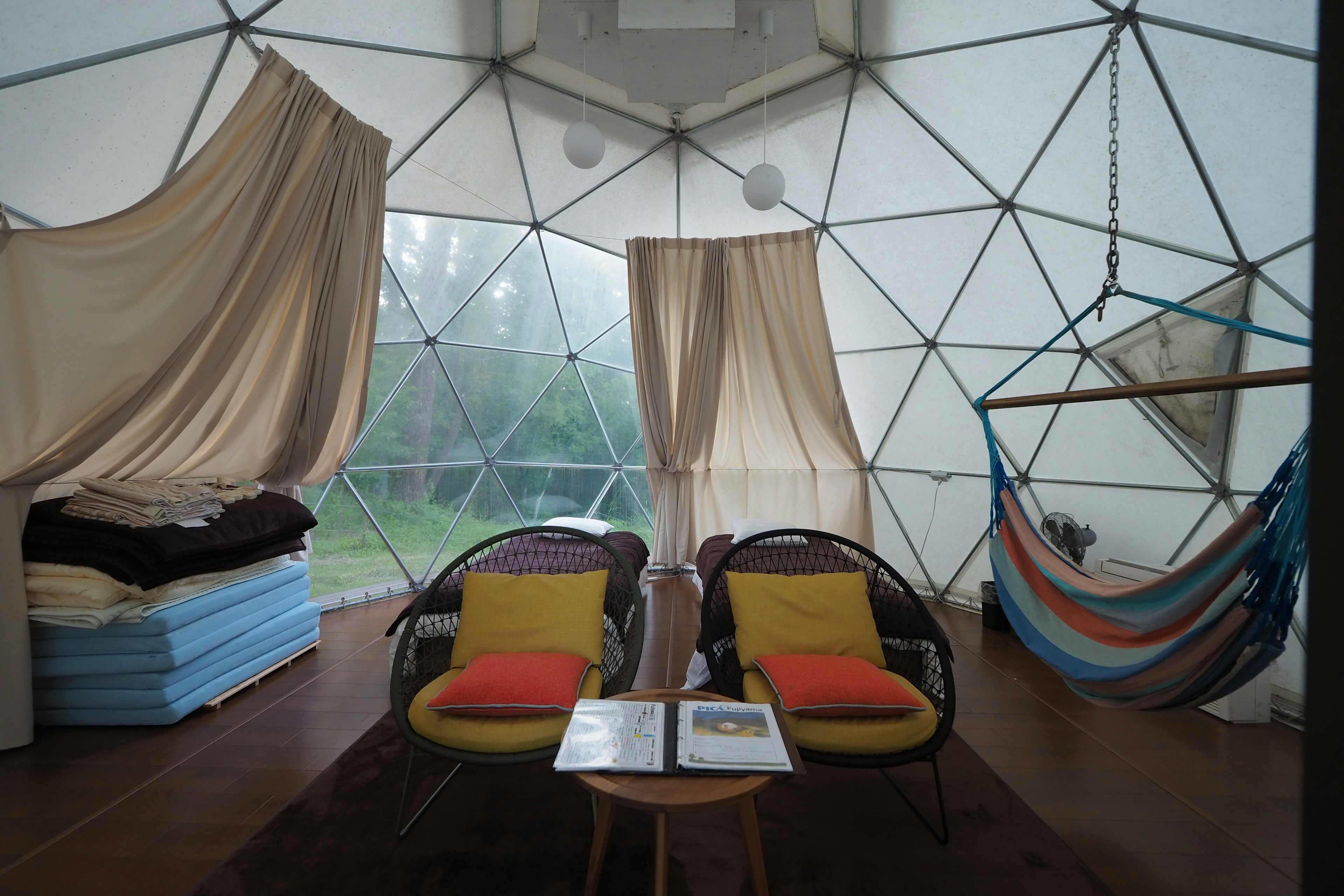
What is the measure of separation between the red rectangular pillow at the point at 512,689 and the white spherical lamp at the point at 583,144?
3.46m

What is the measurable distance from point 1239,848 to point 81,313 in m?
6.09

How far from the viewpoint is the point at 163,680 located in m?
3.78

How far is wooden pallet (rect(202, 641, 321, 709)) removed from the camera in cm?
409

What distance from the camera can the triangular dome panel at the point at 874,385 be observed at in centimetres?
729

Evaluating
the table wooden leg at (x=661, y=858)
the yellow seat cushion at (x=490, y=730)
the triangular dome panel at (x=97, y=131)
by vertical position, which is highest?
the triangular dome panel at (x=97, y=131)

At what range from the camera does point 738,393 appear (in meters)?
7.94

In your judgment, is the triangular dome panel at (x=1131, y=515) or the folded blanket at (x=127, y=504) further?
the triangular dome panel at (x=1131, y=515)

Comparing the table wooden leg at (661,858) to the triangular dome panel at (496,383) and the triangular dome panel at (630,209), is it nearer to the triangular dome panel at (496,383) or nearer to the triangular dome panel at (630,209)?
the triangular dome panel at (496,383)

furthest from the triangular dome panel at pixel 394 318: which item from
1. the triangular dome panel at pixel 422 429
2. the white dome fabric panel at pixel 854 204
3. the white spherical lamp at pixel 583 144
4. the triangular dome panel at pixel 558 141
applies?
the white spherical lamp at pixel 583 144

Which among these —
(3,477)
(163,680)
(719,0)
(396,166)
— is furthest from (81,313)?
(719,0)

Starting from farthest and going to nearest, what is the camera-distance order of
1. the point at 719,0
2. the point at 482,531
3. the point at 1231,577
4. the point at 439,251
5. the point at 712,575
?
the point at 482,531, the point at 439,251, the point at 719,0, the point at 712,575, the point at 1231,577

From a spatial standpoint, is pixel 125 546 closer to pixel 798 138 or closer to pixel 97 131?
pixel 97 131

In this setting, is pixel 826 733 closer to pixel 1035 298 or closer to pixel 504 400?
pixel 1035 298

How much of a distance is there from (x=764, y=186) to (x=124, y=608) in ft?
16.7
